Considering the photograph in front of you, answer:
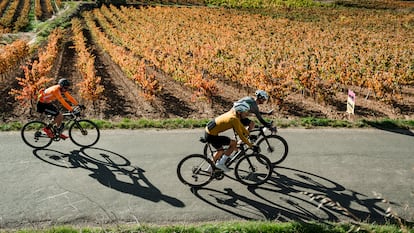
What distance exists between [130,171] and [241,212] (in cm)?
303

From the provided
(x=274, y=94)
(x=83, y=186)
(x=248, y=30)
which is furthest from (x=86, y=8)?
(x=83, y=186)

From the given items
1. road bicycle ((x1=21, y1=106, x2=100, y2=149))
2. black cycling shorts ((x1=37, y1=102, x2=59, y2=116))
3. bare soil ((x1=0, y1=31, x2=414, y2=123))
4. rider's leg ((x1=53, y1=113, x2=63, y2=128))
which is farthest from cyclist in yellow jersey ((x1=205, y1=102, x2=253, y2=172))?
bare soil ((x1=0, y1=31, x2=414, y2=123))

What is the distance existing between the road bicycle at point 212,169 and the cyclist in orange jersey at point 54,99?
12.1 feet

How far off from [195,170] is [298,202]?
2.28 metres

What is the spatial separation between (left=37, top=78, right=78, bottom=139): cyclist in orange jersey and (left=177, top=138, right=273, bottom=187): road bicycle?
145 inches

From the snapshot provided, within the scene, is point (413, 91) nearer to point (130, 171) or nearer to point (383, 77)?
point (383, 77)

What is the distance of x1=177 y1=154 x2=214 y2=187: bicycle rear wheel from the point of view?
25.0ft

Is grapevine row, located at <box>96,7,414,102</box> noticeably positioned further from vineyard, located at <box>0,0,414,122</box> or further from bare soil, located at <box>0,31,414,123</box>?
bare soil, located at <box>0,31,414,123</box>

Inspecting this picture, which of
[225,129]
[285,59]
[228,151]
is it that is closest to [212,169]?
[228,151]

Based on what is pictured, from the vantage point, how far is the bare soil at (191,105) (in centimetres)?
1282

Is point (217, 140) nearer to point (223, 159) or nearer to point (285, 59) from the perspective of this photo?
point (223, 159)

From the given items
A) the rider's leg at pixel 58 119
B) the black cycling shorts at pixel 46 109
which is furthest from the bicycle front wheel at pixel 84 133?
the black cycling shorts at pixel 46 109

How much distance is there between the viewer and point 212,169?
25.5ft

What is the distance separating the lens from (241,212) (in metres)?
7.06
